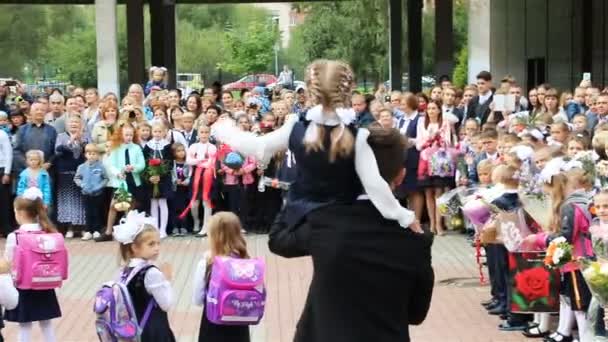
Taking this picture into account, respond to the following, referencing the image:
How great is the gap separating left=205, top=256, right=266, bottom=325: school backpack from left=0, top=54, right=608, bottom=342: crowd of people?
16 centimetres

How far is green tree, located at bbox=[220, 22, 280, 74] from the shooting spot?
2721 inches

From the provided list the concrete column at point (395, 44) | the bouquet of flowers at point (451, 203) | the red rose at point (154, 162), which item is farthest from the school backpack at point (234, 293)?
the concrete column at point (395, 44)

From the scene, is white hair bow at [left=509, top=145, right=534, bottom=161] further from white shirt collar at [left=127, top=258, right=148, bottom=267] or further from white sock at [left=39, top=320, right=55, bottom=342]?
white shirt collar at [left=127, top=258, right=148, bottom=267]

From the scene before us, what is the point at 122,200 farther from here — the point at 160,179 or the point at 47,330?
the point at 47,330

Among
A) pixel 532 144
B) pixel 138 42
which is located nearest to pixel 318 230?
pixel 532 144


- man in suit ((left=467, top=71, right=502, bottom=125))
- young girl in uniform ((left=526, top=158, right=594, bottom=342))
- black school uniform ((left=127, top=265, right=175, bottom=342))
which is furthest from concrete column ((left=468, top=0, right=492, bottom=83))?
black school uniform ((left=127, top=265, right=175, bottom=342))

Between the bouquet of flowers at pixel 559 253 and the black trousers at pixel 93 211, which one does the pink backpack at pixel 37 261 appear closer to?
the bouquet of flowers at pixel 559 253

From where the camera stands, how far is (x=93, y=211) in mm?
17438

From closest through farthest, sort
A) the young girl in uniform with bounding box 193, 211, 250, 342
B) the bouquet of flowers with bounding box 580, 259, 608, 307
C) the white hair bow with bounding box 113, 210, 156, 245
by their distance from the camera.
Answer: the bouquet of flowers with bounding box 580, 259, 608, 307 → the white hair bow with bounding box 113, 210, 156, 245 → the young girl in uniform with bounding box 193, 211, 250, 342

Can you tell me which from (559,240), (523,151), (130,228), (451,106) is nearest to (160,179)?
(451,106)

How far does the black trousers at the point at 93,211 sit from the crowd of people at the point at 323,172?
3 centimetres

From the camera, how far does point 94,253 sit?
1622cm

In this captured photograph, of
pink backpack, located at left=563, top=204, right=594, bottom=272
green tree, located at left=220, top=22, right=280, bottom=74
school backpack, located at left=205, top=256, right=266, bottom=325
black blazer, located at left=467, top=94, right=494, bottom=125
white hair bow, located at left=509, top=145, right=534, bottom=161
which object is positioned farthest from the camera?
green tree, located at left=220, top=22, right=280, bottom=74

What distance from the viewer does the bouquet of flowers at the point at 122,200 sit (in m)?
16.3
